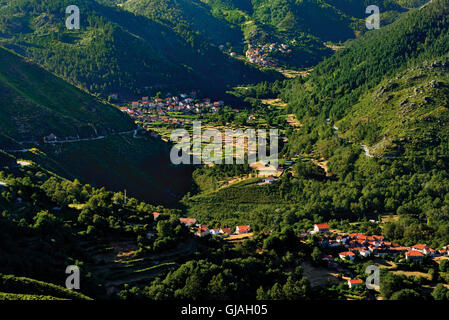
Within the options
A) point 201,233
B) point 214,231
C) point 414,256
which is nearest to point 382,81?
point 414,256

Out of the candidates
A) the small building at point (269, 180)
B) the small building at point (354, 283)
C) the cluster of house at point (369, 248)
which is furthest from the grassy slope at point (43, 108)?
the small building at point (354, 283)

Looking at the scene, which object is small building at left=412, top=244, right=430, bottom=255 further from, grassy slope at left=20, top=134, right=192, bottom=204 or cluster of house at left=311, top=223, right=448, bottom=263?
grassy slope at left=20, top=134, right=192, bottom=204

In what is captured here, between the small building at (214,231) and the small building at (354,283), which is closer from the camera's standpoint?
the small building at (354,283)

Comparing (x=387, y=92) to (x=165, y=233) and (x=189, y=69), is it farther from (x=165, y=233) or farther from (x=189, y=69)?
(x=189, y=69)

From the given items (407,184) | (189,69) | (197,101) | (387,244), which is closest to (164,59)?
(189,69)

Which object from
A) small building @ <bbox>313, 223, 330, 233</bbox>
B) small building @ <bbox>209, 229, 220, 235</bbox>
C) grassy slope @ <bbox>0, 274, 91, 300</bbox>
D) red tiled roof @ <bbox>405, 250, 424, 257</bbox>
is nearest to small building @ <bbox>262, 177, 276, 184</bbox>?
small building @ <bbox>313, 223, 330, 233</bbox>

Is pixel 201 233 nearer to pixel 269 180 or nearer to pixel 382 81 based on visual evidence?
pixel 269 180

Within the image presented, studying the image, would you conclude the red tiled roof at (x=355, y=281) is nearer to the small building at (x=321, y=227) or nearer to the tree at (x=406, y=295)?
the tree at (x=406, y=295)
